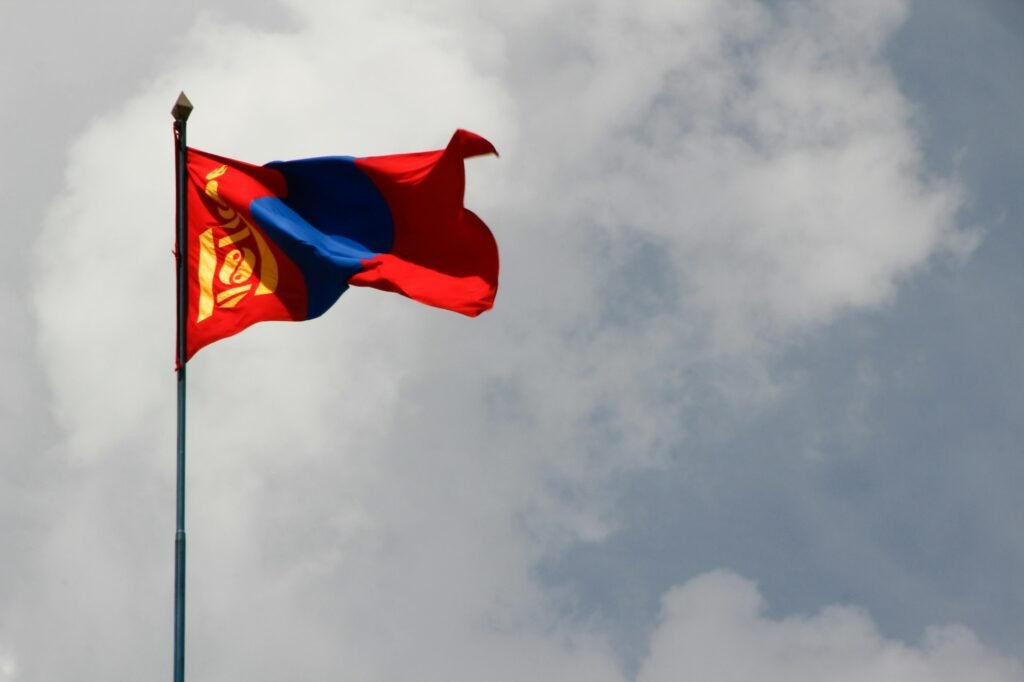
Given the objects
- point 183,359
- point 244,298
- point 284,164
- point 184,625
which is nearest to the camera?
point 184,625

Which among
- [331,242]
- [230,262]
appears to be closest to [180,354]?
[230,262]

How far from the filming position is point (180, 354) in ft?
111

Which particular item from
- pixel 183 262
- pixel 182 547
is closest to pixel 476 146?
pixel 183 262

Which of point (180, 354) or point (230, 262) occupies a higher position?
point (230, 262)

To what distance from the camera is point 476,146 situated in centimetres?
3747

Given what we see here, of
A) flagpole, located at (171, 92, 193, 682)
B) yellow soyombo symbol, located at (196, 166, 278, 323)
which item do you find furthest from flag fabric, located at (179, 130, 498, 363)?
flagpole, located at (171, 92, 193, 682)

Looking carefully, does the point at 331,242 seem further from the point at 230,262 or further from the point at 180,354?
the point at 180,354

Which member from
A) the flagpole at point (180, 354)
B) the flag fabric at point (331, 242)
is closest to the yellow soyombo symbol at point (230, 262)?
the flag fabric at point (331, 242)

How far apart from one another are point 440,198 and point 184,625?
1203 centimetres

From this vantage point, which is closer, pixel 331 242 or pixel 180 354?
pixel 180 354

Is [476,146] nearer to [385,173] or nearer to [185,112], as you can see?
[385,173]

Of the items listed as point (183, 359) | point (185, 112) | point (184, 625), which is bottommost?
point (184, 625)

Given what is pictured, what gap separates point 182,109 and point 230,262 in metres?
3.79

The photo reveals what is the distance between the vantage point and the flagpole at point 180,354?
30391 millimetres
